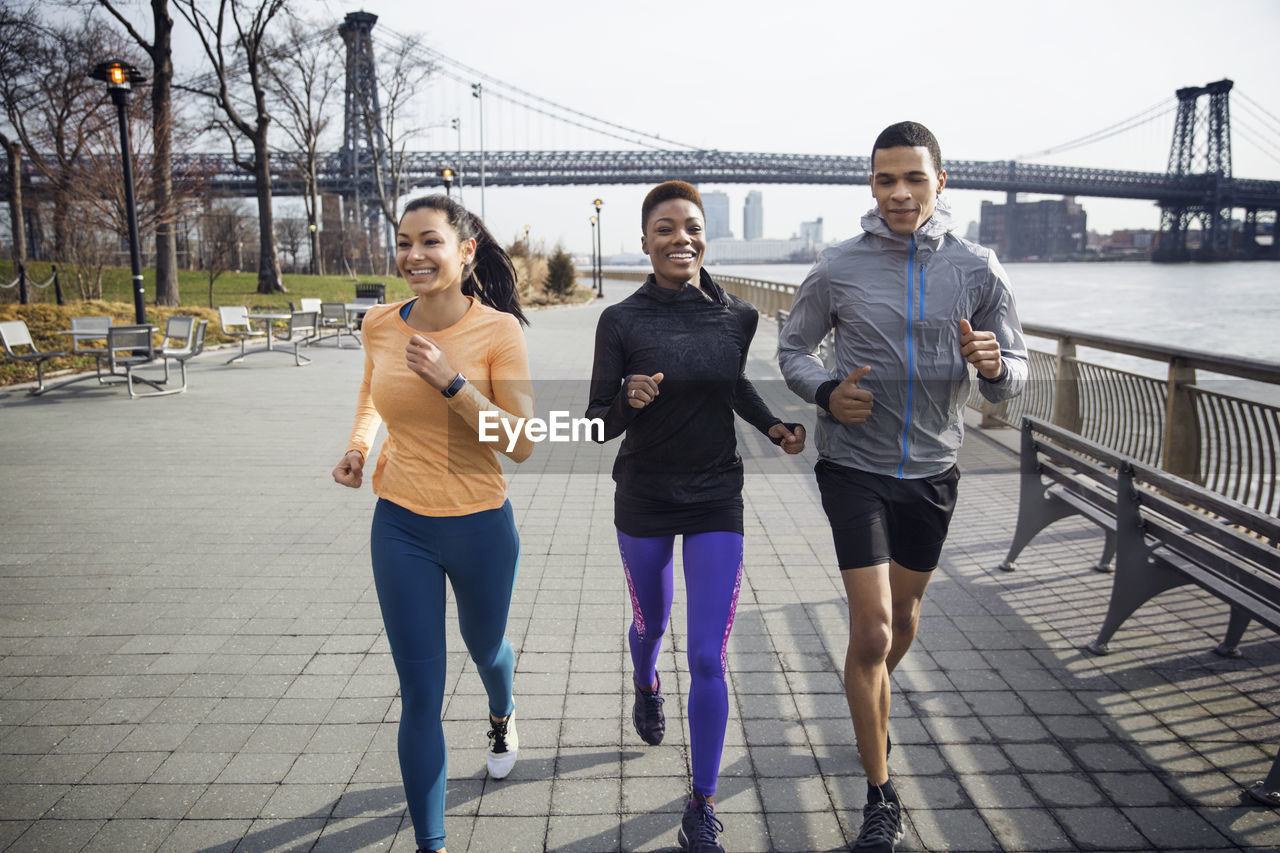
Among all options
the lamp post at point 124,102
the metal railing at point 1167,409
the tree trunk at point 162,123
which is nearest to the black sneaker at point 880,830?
the metal railing at point 1167,409

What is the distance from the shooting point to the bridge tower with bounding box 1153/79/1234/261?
56.2m

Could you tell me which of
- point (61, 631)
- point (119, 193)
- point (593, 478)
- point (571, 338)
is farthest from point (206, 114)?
point (61, 631)

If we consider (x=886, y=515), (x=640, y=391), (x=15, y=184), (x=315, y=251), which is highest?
(x=15, y=184)

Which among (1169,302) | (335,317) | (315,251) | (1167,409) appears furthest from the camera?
(315,251)

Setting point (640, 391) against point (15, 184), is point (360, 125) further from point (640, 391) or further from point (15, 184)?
point (640, 391)

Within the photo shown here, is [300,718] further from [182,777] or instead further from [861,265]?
[861,265]

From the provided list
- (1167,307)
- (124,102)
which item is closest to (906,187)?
(124,102)

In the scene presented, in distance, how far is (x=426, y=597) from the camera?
258 centimetres

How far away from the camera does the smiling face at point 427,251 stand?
2635 millimetres

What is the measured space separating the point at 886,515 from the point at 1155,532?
1.68 metres

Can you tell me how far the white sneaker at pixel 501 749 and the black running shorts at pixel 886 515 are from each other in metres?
1.28

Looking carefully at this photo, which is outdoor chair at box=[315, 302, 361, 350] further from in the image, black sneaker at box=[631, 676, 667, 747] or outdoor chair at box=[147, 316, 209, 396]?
black sneaker at box=[631, 676, 667, 747]

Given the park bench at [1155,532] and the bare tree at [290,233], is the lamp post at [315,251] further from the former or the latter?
the park bench at [1155,532]

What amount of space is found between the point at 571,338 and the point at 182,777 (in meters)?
17.7
